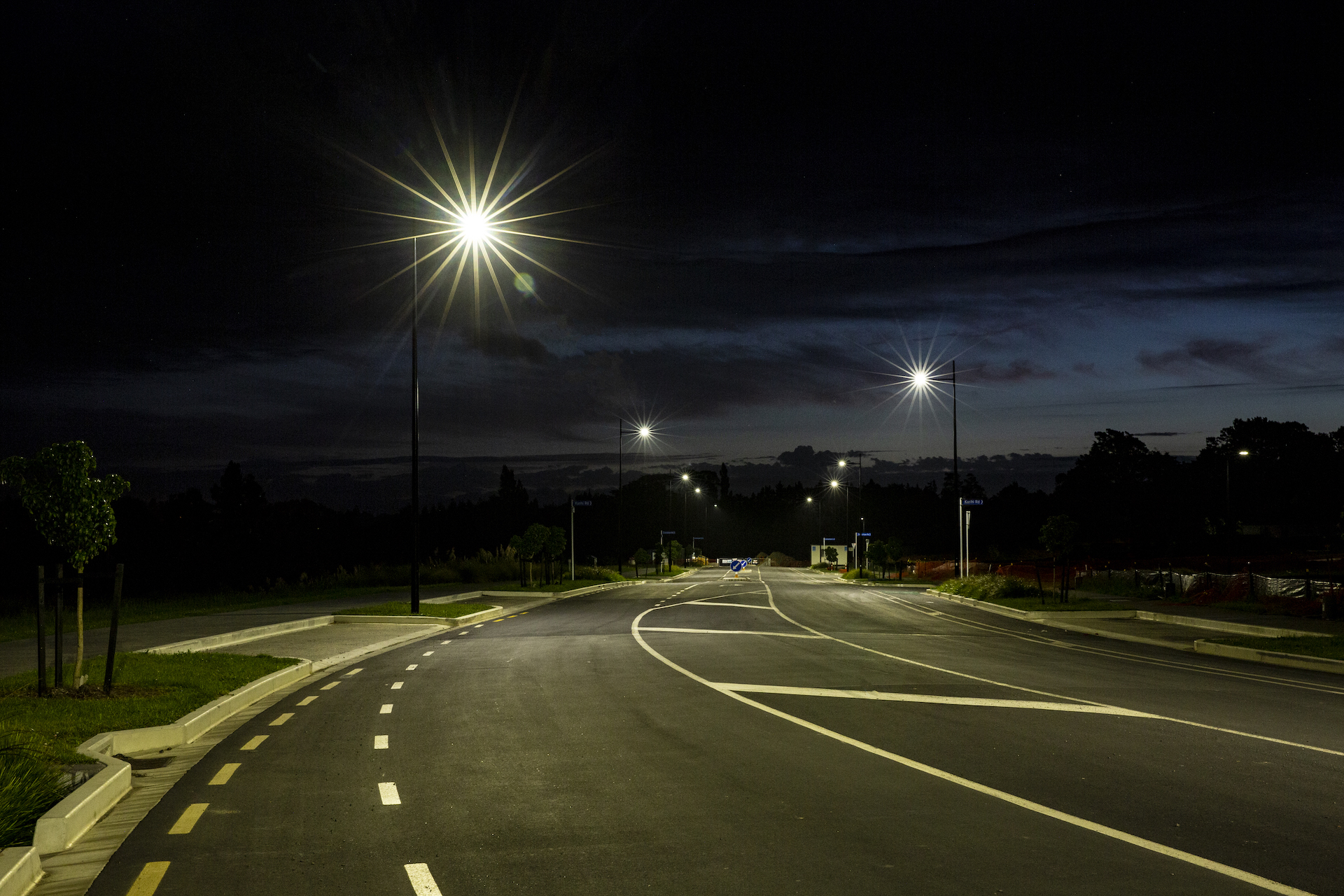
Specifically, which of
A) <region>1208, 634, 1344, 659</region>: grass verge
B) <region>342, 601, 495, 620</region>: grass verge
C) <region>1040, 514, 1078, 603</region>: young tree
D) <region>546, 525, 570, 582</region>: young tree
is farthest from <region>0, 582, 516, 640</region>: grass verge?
<region>1040, 514, 1078, 603</region>: young tree

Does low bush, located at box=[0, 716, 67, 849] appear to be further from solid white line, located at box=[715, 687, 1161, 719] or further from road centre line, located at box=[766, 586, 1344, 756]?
road centre line, located at box=[766, 586, 1344, 756]

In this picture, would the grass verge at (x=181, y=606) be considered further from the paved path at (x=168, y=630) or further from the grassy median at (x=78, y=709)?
the grassy median at (x=78, y=709)

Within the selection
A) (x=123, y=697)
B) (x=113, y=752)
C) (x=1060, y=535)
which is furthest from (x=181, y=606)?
(x=1060, y=535)

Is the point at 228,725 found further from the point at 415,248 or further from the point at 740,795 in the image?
the point at 415,248

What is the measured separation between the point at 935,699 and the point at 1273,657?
9563 millimetres

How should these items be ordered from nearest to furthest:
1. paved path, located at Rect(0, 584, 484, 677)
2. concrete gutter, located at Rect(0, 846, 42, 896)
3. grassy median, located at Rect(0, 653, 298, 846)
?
1. concrete gutter, located at Rect(0, 846, 42, 896)
2. grassy median, located at Rect(0, 653, 298, 846)
3. paved path, located at Rect(0, 584, 484, 677)

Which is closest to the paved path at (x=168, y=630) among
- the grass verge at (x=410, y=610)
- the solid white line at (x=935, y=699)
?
the grass verge at (x=410, y=610)

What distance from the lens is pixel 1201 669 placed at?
17547 millimetres

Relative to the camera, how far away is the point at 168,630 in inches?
875

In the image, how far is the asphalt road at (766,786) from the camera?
20.1ft

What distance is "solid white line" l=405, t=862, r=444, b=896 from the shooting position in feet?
18.9

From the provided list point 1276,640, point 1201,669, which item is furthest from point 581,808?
point 1276,640

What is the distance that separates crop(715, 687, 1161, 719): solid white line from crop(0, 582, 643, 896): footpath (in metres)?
6.52

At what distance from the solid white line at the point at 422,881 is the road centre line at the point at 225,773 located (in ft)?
10.5
